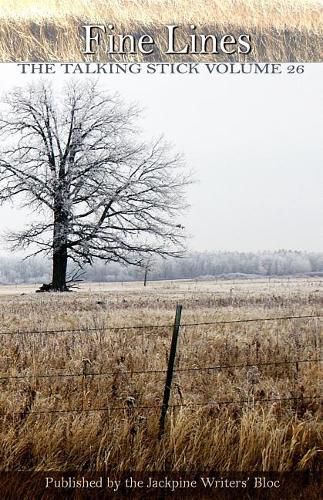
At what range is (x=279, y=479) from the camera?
4.40 m

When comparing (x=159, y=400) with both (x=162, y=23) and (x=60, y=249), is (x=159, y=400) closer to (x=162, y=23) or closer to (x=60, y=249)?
(x=162, y=23)

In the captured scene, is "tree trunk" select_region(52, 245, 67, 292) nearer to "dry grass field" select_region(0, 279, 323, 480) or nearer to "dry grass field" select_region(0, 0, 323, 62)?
"dry grass field" select_region(0, 279, 323, 480)

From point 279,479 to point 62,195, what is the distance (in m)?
14.9

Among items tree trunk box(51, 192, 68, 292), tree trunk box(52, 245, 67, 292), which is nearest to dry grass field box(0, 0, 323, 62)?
tree trunk box(51, 192, 68, 292)

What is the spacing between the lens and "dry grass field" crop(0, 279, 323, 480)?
457cm

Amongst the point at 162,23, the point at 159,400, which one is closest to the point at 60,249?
the point at 162,23

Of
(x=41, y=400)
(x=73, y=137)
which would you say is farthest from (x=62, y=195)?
(x=41, y=400)

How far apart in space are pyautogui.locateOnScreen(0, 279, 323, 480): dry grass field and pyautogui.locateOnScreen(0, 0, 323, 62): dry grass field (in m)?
3.08

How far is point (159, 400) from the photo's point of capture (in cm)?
552

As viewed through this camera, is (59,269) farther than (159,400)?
Yes

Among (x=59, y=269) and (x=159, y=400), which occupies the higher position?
(x=59, y=269)

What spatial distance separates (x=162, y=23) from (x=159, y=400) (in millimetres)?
3769

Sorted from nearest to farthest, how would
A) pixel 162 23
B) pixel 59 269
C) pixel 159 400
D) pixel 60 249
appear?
pixel 159 400
pixel 162 23
pixel 60 249
pixel 59 269

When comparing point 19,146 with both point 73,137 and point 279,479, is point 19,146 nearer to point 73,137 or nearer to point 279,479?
point 73,137
